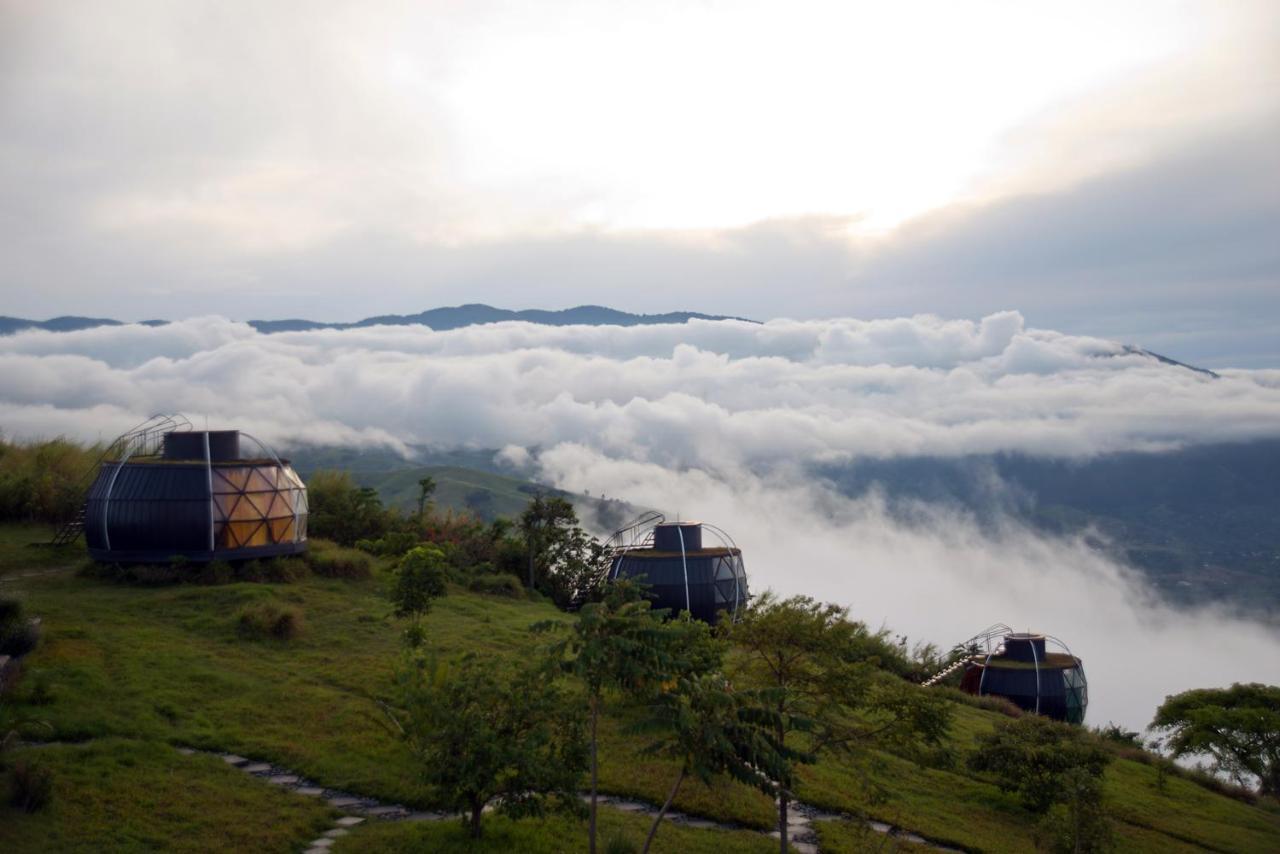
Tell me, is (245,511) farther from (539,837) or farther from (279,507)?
(539,837)

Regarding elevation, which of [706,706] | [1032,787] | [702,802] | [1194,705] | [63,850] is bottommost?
[1194,705]

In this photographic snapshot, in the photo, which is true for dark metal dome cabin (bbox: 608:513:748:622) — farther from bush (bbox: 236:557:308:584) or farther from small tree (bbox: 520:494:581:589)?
bush (bbox: 236:557:308:584)

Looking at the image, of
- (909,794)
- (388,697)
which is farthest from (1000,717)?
(388,697)

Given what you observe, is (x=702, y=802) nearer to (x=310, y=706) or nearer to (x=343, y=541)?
(x=310, y=706)

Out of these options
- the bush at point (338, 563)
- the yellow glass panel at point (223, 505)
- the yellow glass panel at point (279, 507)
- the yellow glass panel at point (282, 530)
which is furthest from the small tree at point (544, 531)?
the yellow glass panel at point (223, 505)

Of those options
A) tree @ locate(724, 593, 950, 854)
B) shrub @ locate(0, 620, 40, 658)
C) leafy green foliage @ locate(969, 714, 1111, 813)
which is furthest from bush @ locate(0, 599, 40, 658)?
leafy green foliage @ locate(969, 714, 1111, 813)

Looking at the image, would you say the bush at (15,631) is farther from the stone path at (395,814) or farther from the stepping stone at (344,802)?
the stepping stone at (344,802)
